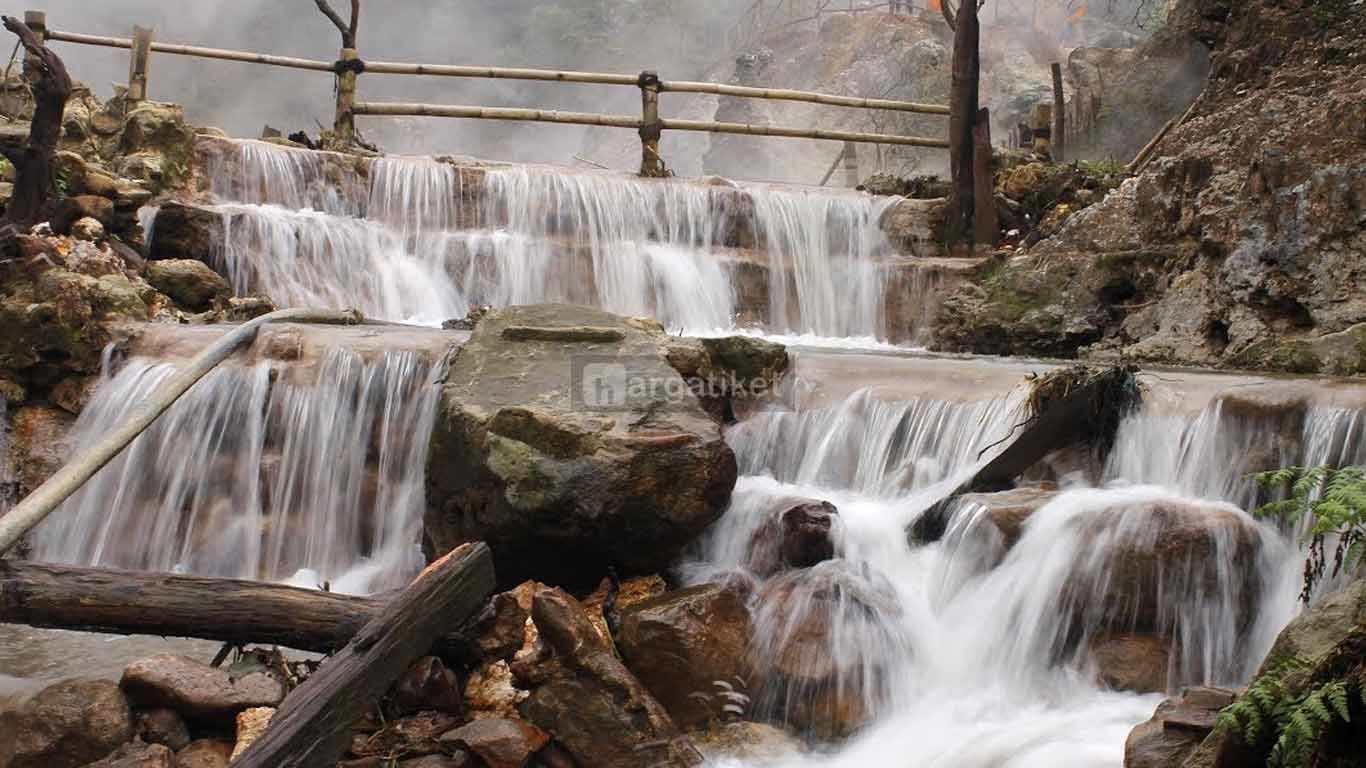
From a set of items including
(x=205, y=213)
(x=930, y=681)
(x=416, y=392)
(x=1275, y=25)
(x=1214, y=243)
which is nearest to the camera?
(x=930, y=681)

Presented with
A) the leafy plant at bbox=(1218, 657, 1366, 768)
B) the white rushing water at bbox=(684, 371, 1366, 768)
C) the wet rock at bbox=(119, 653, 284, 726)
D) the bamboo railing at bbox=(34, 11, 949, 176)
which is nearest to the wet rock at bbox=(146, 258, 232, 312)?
the bamboo railing at bbox=(34, 11, 949, 176)

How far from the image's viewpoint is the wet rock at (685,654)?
4098 millimetres

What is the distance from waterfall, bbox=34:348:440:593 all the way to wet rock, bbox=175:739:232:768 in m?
2.00

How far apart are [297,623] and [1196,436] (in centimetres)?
365

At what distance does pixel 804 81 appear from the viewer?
28.9 meters

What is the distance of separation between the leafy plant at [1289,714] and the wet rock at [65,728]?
306 cm

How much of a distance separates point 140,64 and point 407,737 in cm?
943

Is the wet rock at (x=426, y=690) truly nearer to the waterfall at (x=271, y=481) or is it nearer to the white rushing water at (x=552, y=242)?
the waterfall at (x=271, y=481)

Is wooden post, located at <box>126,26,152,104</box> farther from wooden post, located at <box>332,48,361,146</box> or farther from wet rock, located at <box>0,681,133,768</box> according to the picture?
wet rock, located at <box>0,681,133,768</box>

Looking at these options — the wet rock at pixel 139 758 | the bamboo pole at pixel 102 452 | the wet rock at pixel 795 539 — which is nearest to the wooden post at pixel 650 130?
the bamboo pole at pixel 102 452

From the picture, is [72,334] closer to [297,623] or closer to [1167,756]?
[297,623]

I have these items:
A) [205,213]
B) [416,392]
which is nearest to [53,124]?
[205,213]

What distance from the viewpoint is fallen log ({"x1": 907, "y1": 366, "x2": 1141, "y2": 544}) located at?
5.05 meters

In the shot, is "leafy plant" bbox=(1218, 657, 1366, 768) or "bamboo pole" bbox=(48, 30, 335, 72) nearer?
"leafy plant" bbox=(1218, 657, 1366, 768)
